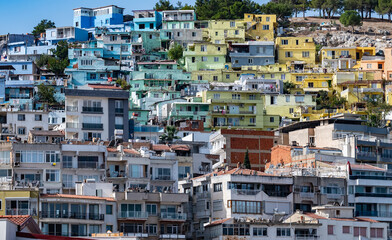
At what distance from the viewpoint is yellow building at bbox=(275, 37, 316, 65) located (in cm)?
13000

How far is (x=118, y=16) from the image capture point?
5738 inches

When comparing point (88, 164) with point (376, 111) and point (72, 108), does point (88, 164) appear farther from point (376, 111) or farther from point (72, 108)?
point (376, 111)

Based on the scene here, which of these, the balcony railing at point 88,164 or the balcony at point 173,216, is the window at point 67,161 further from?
the balcony at point 173,216

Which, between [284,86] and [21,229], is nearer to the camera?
[21,229]

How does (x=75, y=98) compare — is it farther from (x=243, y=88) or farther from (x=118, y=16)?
(x=118, y=16)

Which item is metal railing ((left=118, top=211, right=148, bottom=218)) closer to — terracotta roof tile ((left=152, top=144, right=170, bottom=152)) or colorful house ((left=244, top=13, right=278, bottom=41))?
terracotta roof tile ((left=152, top=144, right=170, bottom=152))

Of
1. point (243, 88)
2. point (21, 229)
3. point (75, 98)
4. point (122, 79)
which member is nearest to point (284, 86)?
point (243, 88)

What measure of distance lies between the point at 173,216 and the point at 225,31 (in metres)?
79.4

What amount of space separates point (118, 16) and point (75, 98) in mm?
71192

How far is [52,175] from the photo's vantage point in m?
59.2

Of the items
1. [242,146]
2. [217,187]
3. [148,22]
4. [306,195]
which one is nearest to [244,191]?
[217,187]

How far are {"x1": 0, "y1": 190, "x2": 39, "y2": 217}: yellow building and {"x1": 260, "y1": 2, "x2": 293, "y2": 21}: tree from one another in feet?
341

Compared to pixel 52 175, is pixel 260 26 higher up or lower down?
higher up

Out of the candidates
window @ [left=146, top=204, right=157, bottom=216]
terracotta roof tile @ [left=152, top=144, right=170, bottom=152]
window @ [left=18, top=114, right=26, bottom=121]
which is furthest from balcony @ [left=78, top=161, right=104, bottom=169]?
window @ [left=18, top=114, right=26, bottom=121]
